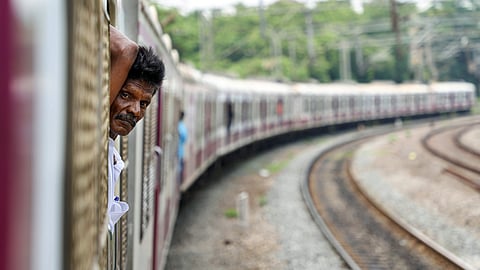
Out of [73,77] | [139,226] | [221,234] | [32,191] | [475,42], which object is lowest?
[221,234]

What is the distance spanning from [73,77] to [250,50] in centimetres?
5086

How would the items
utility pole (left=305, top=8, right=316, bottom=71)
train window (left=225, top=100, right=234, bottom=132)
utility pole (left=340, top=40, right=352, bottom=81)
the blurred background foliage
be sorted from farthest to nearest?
the blurred background foliage < utility pole (left=340, top=40, right=352, bottom=81) < utility pole (left=305, top=8, right=316, bottom=71) < train window (left=225, top=100, right=234, bottom=132)

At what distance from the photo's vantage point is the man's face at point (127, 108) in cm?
232

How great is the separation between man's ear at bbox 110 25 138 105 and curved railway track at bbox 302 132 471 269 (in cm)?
562

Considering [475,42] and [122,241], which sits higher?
[475,42]

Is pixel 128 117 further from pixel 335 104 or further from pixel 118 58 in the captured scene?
pixel 335 104

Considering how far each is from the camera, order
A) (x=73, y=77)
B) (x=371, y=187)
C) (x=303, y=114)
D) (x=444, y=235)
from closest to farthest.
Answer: (x=73, y=77) → (x=444, y=235) → (x=371, y=187) → (x=303, y=114)

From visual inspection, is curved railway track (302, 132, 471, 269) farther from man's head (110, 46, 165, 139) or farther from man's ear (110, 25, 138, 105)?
man's ear (110, 25, 138, 105)

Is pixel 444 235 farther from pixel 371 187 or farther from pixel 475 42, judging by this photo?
pixel 475 42

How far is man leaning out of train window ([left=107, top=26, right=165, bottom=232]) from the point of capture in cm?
223

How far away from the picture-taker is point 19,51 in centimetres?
90

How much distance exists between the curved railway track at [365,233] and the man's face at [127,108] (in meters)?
5.51

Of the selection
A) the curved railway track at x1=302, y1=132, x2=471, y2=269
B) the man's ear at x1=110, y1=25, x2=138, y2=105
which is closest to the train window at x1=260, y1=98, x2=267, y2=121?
the curved railway track at x1=302, y1=132, x2=471, y2=269

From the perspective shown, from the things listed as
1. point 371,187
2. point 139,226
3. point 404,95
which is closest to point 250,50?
point 404,95
